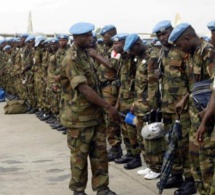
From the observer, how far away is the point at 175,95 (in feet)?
16.6

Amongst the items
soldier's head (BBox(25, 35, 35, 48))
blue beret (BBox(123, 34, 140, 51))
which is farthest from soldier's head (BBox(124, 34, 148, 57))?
soldier's head (BBox(25, 35, 35, 48))

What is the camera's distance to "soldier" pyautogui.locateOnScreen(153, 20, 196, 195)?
16.3 ft

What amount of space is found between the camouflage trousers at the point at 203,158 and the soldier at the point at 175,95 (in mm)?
541

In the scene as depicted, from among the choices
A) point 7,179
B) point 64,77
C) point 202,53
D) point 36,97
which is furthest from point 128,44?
point 36,97

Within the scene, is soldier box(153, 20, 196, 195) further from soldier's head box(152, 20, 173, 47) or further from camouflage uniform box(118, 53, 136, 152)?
camouflage uniform box(118, 53, 136, 152)

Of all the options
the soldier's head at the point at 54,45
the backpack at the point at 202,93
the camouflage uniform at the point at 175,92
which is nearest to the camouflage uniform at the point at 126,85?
the camouflage uniform at the point at 175,92

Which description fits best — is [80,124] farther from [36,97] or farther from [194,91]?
[36,97]

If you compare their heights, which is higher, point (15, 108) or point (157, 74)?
point (157, 74)

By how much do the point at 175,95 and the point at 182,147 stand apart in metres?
0.54

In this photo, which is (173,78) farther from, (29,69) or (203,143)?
(29,69)

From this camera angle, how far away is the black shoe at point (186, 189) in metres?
5.04

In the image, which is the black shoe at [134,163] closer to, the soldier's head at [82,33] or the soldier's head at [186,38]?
the soldier's head at [82,33]

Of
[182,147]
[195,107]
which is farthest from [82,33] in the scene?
[182,147]

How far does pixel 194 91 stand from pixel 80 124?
1.23m
